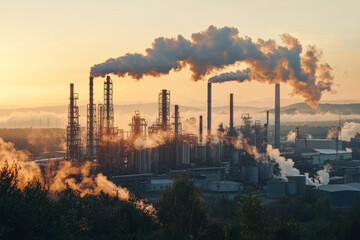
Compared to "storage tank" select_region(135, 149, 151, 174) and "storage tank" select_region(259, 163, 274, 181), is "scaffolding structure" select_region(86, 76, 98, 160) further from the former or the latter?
"storage tank" select_region(259, 163, 274, 181)

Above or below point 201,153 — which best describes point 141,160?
below

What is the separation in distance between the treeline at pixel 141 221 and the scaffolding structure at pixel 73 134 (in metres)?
20.9

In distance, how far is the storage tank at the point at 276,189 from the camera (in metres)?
56.2

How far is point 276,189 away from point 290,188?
1916 millimetres

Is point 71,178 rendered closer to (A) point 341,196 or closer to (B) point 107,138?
(B) point 107,138

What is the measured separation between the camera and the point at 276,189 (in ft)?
185

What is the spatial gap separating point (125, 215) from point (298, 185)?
3529 cm

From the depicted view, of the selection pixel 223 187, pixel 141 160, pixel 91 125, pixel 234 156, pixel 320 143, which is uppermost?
pixel 91 125

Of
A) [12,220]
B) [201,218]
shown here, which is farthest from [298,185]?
[12,220]

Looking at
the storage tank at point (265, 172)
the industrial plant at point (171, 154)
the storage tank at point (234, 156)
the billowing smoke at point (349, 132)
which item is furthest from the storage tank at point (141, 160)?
the billowing smoke at point (349, 132)

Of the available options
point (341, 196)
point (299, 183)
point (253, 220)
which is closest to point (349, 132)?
point (299, 183)

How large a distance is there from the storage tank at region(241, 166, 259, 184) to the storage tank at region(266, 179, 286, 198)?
533 cm

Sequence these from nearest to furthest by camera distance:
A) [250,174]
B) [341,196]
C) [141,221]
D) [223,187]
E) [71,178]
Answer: [141,221], [71,178], [341,196], [223,187], [250,174]

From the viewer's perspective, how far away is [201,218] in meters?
28.7
